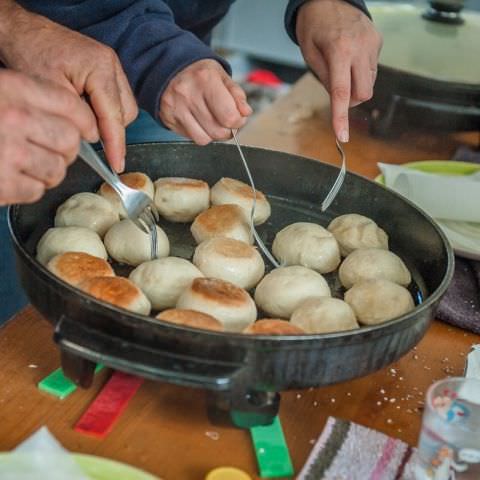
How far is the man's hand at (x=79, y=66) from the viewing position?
926 millimetres

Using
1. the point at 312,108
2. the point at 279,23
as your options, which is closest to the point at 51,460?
the point at 312,108

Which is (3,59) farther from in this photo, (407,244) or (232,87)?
(407,244)

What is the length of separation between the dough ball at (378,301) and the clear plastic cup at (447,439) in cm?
15

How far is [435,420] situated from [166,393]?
0.30 metres

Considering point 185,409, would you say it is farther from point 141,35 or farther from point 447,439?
point 141,35

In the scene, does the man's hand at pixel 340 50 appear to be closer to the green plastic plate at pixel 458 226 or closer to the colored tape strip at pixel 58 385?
the green plastic plate at pixel 458 226

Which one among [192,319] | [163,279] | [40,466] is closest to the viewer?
[40,466]

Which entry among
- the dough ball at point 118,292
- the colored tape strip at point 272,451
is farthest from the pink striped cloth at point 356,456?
the dough ball at point 118,292

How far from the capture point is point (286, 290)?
0.93 metres

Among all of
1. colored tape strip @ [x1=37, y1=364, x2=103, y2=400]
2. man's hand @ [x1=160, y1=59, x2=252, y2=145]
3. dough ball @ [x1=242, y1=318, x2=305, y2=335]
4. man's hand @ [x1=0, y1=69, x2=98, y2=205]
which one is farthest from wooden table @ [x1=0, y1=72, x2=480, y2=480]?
man's hand @ [x1=160, y1=59, x2=252, y2=145]

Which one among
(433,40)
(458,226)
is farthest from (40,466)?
(433,40)

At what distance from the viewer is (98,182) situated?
117 centimetres

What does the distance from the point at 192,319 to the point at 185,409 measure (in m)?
0.12

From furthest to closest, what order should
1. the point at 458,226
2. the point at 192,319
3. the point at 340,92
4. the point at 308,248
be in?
the point at 458,226
the point at 340,92
the point at 308,248
the point at 192,319
